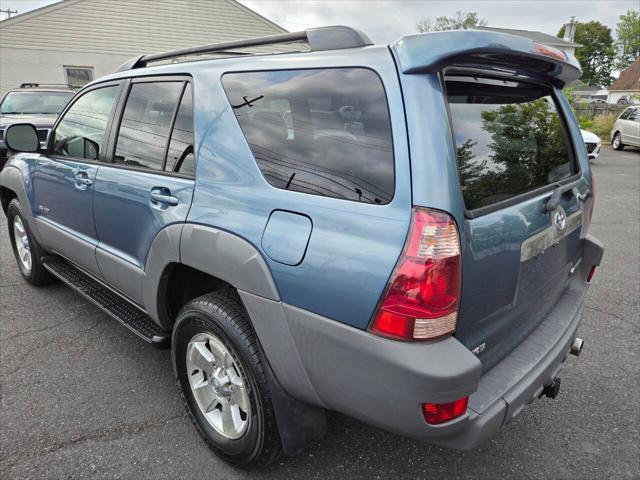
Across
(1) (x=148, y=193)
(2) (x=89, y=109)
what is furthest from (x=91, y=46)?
(1) (x=148, y=193)

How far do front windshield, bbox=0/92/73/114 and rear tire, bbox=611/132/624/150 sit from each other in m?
17.7

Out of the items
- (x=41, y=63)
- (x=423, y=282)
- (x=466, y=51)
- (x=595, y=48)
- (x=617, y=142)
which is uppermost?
(x=595, y=48)

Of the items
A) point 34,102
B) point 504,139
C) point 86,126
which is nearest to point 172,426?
point 86,126

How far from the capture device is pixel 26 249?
411cm

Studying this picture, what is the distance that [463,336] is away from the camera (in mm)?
1637

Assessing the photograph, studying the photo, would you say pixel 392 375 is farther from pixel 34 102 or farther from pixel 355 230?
pixel 34 102

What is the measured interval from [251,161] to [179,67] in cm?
85

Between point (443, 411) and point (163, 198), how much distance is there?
5.24ft

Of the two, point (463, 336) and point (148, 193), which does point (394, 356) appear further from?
point (148, 193)

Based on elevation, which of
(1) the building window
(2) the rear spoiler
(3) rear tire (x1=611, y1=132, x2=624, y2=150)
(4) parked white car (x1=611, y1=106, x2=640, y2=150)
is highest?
(1) the building window

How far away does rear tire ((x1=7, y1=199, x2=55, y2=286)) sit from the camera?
386 centimetres

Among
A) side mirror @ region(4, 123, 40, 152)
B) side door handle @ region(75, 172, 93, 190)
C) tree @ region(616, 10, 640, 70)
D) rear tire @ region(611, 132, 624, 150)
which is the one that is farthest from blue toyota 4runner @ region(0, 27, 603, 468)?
tree @ region(616, 10, 640, 70)

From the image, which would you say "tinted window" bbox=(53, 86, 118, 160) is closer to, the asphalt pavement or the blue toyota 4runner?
the blue toyota 4runner

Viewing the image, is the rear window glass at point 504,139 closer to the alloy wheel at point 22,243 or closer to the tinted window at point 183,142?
the tinted window at point 183,142
